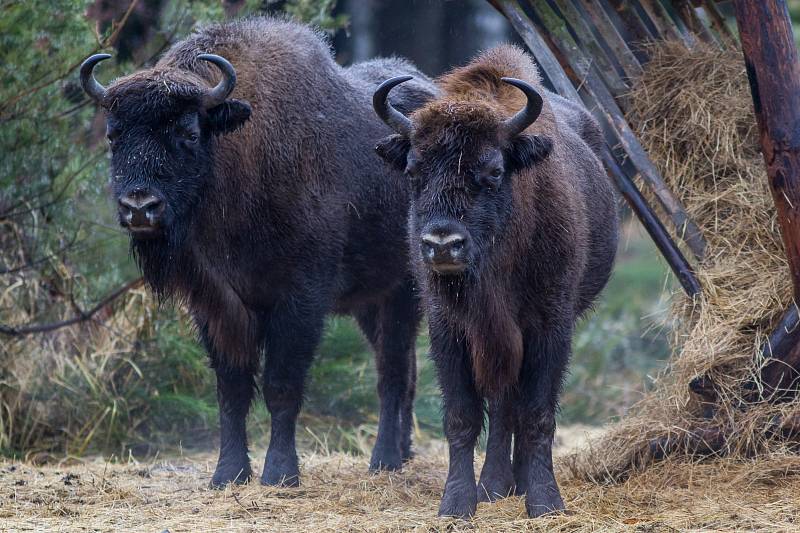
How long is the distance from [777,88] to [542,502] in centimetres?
268

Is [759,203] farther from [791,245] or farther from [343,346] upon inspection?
[343,346]

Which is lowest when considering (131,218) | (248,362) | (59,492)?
(59,492)

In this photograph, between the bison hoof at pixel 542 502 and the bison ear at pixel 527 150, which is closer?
the bison ear at pixel 527 150

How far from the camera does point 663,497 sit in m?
6.38

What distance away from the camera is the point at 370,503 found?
6.66 metres

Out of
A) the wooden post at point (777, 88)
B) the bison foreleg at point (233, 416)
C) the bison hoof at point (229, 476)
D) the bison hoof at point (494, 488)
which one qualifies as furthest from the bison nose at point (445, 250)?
the bison hoof at point (229, 476)

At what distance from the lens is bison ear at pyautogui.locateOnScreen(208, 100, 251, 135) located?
22.2 ft

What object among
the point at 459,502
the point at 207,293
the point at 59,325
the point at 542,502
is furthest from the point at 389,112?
the point at 59,325

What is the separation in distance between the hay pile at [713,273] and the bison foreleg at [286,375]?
1.80m

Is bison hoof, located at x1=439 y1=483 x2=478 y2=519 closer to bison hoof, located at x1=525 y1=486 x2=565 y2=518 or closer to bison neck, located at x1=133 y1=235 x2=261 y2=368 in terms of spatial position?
bison hoof, located at x1=525 y1=486 x2=565 y2=518

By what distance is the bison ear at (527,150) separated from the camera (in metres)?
5.82

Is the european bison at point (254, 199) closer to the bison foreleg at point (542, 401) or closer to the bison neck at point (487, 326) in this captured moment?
the bison neck at point (487, 326)

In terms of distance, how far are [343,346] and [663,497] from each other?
4.86 metres

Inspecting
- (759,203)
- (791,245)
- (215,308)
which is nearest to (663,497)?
(791,245)
